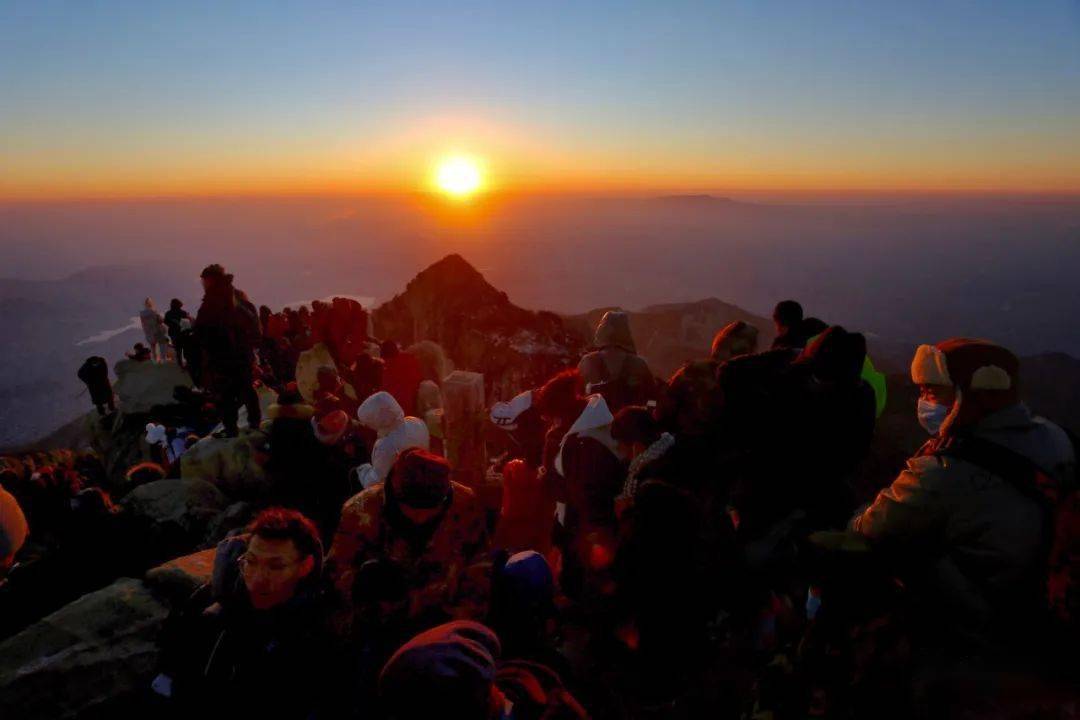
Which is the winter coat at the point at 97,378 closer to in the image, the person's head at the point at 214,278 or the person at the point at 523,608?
the person's head at the point at 214,278

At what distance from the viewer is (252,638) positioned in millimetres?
2811

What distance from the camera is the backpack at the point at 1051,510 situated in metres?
2.22

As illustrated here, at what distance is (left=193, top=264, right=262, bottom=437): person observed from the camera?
7227mm

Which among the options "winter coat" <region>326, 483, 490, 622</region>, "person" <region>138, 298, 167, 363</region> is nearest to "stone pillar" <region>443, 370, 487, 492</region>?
"winter coat" <region>326, 483, 490, 622</region>

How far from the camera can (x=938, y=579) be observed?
255 cm

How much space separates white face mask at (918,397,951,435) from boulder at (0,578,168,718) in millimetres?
4938

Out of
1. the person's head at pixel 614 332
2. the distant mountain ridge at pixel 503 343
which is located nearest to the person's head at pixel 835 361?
the person's head at pixel 614 332

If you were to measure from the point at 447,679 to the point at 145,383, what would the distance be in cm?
1411

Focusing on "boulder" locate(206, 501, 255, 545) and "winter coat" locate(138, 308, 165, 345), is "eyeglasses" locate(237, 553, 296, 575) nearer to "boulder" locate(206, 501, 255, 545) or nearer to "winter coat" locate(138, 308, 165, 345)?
"boulder" locate(206, 501, 255, 545)

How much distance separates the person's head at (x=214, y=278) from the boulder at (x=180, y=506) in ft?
8.46

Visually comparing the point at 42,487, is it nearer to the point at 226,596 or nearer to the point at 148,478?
the point at 148,478

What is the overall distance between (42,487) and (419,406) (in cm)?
393

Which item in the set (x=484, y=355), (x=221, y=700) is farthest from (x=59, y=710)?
(x=484, y=355)

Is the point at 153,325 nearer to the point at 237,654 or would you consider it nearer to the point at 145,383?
the point at 145,383
